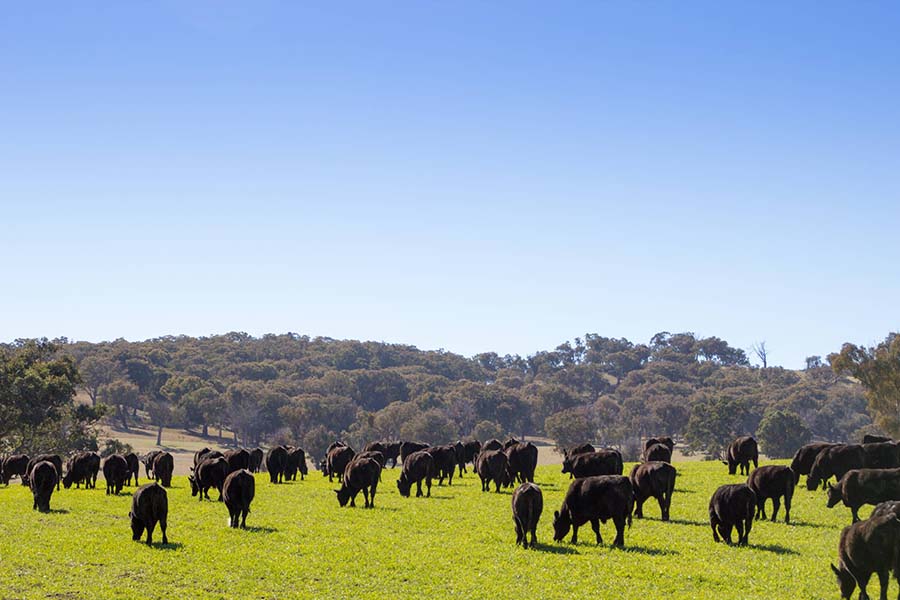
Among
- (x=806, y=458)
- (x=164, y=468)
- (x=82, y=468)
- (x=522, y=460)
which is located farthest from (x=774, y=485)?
(x=82, y=468)

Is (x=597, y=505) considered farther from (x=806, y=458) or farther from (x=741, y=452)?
(x=741, y=452)

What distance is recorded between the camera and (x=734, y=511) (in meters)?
23.0

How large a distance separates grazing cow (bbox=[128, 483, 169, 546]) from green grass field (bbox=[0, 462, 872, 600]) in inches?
27.4

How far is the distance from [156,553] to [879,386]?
8320cm

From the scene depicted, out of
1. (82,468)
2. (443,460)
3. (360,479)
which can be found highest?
(443,460)

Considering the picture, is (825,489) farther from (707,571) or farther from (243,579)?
(243,579)

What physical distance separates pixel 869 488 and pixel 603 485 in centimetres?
1010

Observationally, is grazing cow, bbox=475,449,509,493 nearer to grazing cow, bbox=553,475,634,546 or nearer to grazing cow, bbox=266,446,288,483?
grazing cow, bbox=553,475,634,546

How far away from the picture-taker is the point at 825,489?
35.4m

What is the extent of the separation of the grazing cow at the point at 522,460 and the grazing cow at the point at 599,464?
108 inches

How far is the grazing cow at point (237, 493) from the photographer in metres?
26.8

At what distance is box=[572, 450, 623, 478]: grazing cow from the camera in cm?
3553

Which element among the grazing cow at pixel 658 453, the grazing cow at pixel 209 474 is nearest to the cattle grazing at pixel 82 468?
the grazing cow at pixel 209 474

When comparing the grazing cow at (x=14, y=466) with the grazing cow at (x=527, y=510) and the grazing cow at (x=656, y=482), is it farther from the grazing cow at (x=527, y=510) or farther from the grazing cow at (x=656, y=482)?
the grazing cow at (x=656, y=482)
